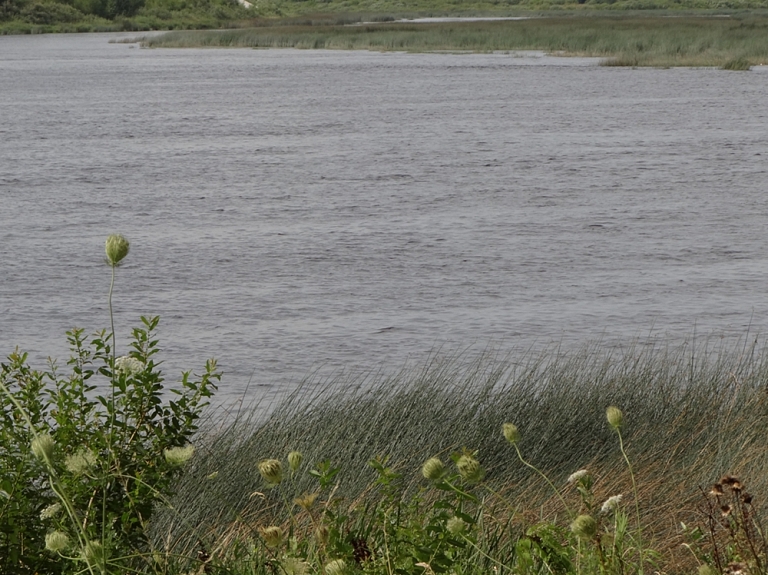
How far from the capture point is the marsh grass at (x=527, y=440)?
427 cm

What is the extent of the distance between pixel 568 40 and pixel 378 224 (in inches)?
1417

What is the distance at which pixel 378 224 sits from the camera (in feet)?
40.8

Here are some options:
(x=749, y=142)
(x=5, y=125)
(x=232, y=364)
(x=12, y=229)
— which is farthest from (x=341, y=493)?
(x=5, y=125)

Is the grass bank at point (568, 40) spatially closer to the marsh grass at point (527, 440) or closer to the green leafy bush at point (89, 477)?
the marsh grass at point (527, 440)

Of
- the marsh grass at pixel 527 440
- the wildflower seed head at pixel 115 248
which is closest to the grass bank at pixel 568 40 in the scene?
the marsh grass at pixel 527 440

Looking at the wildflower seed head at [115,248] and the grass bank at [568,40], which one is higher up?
the wildflower seed head at [115,248]

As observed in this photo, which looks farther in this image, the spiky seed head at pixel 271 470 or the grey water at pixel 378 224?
the grey water at pixel 378 224

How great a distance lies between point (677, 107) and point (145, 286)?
17841mm

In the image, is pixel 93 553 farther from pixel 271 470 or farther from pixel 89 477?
pixel 89 477

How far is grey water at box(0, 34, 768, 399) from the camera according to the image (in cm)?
826

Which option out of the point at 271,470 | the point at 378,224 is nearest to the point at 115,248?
the point at 271,470

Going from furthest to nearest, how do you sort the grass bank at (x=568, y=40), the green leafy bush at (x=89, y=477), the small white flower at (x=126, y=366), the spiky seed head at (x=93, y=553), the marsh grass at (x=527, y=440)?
1. the grass bank at (x=568, y=40)
2. the marsh grass at (x=527, y=440)
3. the small white flower at (x=126, y=366)
4. the green leafy bush at (x=89, y=477)
5. the spiky seed head at (x=93, y=553)

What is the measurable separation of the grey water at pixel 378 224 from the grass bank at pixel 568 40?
1071 cm

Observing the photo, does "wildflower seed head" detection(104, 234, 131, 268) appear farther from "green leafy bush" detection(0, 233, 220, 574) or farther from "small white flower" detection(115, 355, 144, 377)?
"small white flower" detection(115, 355, 144, 377)
